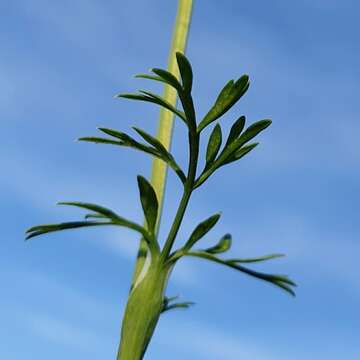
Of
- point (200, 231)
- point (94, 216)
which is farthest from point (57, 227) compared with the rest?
point (200, 231)

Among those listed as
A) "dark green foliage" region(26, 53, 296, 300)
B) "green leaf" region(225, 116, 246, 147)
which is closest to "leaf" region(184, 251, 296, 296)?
"dark green foliage" region(26, 53, 296, 300)

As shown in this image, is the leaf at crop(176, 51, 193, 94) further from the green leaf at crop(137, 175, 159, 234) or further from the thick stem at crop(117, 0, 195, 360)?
the green leaf at crop(137, 175, 159, 234)

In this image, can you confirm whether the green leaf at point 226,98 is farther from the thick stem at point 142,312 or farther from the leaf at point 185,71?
the thick stem at point 142,312

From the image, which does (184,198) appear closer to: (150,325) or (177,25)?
(150,325)

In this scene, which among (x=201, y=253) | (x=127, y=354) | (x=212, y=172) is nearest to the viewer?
(x=127, y=354)

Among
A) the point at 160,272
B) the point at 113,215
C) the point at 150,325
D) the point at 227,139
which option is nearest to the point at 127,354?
the point at 150,325

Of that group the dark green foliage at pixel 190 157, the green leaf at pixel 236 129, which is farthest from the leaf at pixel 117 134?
the green leaf at pixel 236 129

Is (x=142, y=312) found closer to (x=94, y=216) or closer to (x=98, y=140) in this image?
(x=94, y=216)
